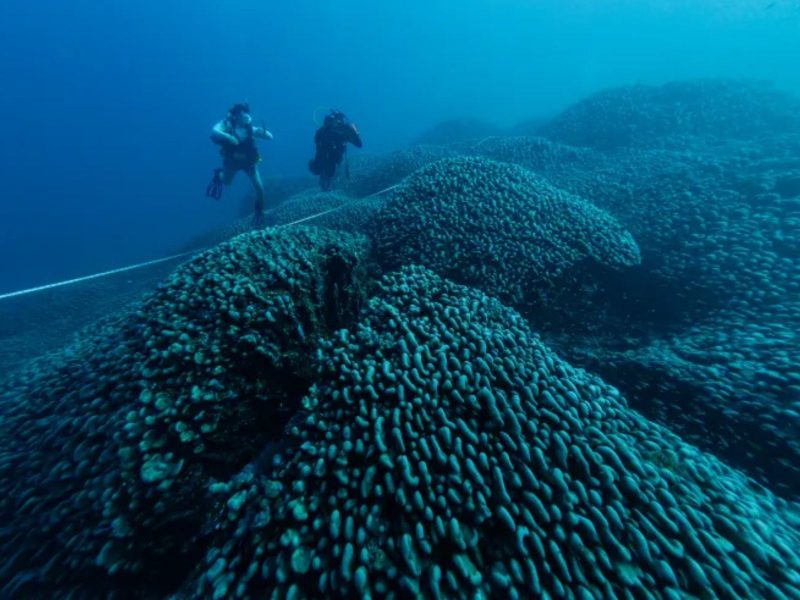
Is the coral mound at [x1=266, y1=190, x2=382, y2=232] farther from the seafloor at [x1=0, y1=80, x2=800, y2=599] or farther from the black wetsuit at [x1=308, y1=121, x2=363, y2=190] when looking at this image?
the seafloor at [x1=0, y1=80, x2=800, y2=599]

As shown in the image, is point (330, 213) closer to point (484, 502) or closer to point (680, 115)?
point (484, 502)

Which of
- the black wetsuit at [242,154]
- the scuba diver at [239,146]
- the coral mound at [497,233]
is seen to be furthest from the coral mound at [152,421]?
the black wetsuit at [242,154]

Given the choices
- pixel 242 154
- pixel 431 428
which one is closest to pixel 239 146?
pixel 242 154

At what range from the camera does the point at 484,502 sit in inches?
91.9

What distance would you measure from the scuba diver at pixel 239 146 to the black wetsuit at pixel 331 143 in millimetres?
1557

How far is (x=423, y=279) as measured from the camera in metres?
4.48

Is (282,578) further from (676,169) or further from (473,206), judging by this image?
(676,169)

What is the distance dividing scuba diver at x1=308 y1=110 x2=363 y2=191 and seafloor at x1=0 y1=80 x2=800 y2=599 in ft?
20.0

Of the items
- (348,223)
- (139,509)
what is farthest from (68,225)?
(139,509)

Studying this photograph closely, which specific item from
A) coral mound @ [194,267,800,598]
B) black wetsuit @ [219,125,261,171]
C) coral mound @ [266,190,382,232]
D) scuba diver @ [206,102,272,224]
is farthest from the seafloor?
black wetsuit @ [219,125,261,171]

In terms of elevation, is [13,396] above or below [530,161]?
below

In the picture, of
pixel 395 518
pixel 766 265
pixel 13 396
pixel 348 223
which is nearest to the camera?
pixel 395 518

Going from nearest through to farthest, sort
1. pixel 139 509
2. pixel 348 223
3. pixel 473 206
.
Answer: pixel 139 509
pixel 473 206
pixel 348 223

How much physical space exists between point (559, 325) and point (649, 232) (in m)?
2.94
